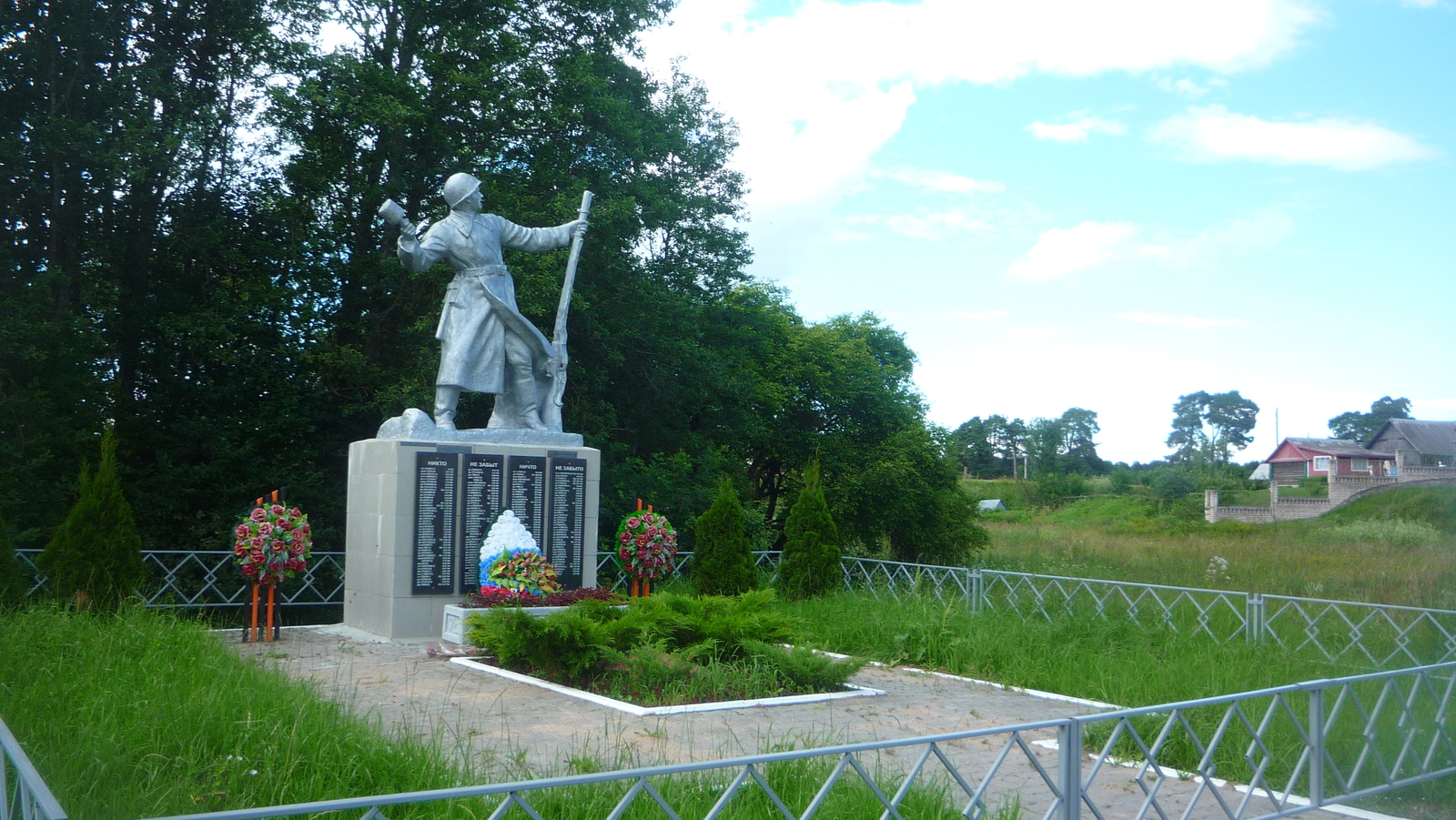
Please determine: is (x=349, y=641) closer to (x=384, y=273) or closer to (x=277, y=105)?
(x=384, y=273)

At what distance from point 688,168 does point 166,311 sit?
871 centimetres

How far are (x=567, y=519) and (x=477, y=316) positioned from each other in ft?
7.08

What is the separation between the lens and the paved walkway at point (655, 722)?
5148 mm

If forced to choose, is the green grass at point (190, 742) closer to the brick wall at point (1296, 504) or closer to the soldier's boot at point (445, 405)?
the soldier's boot at point (445, 405)

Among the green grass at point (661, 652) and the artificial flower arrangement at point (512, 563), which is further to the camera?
the artificial flower arrangement at point (512, 563)

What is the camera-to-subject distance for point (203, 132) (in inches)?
564

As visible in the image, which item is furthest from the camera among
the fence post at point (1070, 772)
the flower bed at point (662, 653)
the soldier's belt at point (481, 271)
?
the soldier's belt at point (481, 271)

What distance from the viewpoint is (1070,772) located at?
12.0ft

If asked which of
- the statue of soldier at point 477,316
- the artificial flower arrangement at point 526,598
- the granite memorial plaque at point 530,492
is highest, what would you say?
the statue of soldier at point 477,316

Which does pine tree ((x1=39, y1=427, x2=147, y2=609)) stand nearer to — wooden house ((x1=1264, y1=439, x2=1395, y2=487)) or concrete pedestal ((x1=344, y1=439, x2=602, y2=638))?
concrete pedestal ((x1=344, y1=439, x2=602, y2=638))

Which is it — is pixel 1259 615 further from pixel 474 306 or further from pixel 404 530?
pixel 474 306

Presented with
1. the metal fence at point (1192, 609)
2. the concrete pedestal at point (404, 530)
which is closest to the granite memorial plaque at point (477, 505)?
the concrete pedestal at point (404, 530)

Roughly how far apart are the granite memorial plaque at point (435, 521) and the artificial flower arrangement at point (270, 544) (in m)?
1.04

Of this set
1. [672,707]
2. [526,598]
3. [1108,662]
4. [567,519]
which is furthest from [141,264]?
[1108,662]
